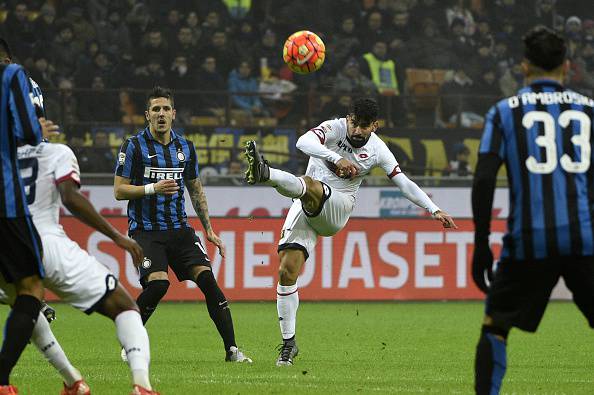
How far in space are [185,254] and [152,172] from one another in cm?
72

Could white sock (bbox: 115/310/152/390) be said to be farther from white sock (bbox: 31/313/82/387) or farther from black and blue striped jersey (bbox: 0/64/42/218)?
black and blue striped jersey (bbox: 0/64/42/218)

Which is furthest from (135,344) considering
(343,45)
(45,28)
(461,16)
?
(461,16)

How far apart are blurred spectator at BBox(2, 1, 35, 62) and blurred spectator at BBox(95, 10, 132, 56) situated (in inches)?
43.6

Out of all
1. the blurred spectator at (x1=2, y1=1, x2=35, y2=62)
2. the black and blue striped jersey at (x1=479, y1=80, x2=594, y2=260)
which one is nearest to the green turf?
the black and blue striped jersey at (x1=479, y1=80, x2=594, y2=260)

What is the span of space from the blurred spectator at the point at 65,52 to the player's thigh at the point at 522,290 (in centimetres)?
1312

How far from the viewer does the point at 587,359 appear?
30.1 feet

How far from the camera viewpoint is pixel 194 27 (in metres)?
18.1

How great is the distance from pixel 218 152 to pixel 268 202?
1062 millimetres

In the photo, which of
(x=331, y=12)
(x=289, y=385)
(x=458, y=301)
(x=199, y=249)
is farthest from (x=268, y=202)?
(x=289, y=385)

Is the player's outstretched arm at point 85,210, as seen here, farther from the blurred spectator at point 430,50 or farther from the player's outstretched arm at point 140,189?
the blurred spectator at point 430,50

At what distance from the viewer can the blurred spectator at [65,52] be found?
17.4 m

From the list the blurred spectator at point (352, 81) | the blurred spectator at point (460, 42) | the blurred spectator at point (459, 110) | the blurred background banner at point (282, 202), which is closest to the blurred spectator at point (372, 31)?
the blurred spectator at point (352, 81)

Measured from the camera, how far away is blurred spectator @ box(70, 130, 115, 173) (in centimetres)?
1560

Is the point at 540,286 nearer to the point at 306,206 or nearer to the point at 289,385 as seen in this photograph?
the point at 289,385
